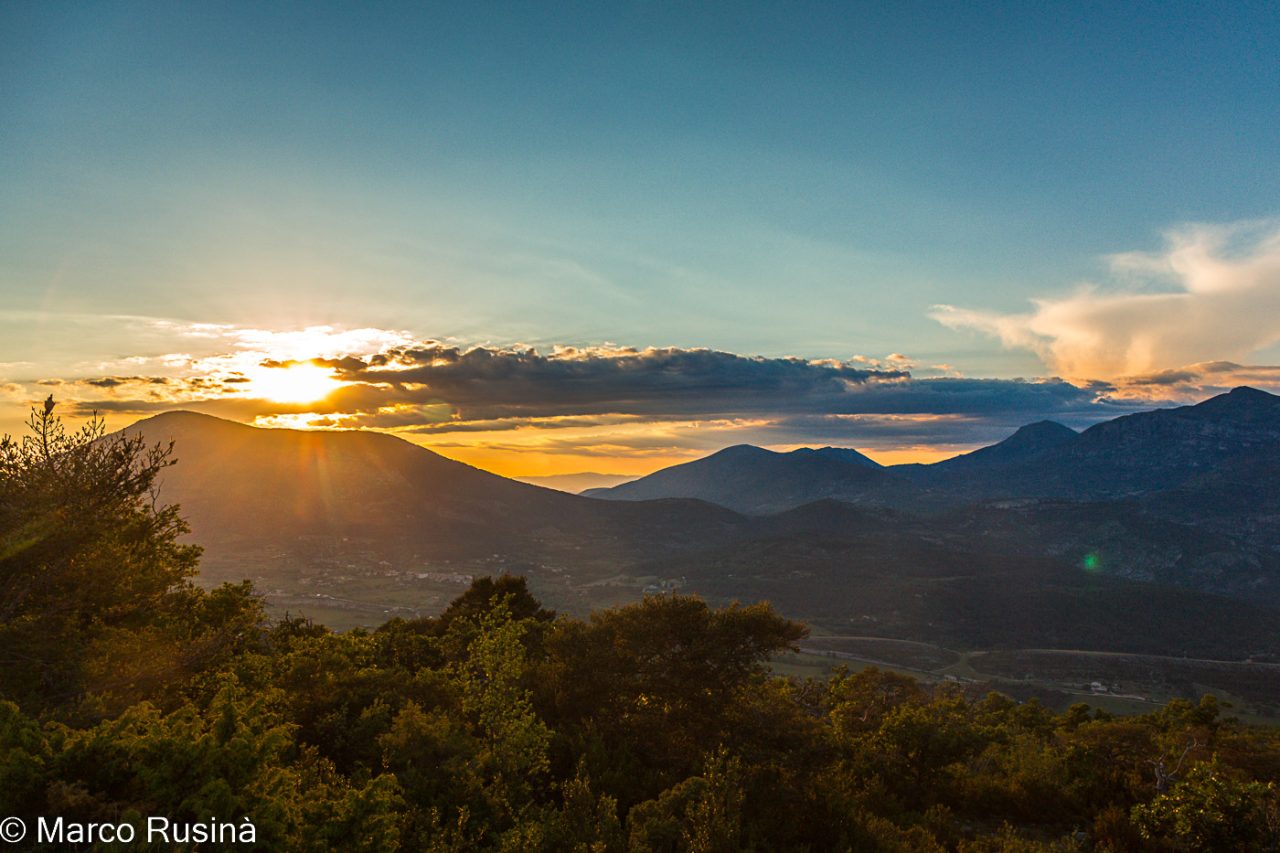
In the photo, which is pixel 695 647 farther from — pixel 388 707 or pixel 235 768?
pixel 235 768

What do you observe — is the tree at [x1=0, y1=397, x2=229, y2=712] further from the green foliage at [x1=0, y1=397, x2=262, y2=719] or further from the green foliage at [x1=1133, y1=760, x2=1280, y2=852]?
the green foliage at [x1=1133, y1=760, x2=1280, y2=852]

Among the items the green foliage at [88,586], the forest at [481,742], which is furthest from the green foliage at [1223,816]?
the green foliage at [88,586]

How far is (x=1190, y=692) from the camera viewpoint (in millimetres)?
144625

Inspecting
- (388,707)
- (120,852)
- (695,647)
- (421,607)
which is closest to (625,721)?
(695,647)

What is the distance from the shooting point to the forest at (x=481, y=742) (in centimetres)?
990

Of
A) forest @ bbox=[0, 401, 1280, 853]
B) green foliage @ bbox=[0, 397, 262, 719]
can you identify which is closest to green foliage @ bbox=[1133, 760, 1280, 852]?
forest @ bbox=[0, 401, 1280, 853]

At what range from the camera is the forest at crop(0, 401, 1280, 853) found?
9.90 m

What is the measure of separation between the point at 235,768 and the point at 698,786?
1015 cm

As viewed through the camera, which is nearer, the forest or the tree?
the forest

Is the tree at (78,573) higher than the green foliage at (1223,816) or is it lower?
higher

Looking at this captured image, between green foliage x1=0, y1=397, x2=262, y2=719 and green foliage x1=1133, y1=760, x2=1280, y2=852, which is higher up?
green foliage x1=0, y1=397, x2=262, y2=719

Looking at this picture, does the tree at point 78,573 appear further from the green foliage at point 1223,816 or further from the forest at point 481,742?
the green foliage at point 1223,816

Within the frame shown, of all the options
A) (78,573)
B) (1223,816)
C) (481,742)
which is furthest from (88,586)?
(1223,816)

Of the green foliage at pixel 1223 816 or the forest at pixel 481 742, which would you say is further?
the green foliage at pixel 1223 816
